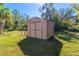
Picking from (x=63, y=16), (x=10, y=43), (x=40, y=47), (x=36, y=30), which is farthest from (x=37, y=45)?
(x=63, y=16)

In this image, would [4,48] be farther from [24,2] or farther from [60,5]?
[60,5]

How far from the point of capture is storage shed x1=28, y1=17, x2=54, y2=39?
1959 millimetres

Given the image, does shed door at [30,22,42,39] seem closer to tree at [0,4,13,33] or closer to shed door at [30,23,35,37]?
shed door at [30,23,35,37]

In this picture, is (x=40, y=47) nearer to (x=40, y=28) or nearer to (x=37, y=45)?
(x=37, y=45)

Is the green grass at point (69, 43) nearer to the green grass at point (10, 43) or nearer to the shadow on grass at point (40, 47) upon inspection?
the shadow on grass at point (40, 47)

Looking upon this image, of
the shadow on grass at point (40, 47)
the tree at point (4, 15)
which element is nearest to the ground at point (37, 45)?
the shadow on grass at point (40, 47)

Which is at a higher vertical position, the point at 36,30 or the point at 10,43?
the point at 36,30

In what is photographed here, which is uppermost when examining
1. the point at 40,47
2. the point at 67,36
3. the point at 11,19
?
the point at 11,19

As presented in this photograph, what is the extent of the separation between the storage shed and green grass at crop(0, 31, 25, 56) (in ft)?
0.39

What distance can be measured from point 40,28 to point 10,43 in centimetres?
34

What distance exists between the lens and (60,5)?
1932 mm

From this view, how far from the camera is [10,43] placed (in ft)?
6.35

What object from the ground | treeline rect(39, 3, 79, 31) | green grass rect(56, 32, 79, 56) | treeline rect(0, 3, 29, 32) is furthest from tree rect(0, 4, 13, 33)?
green grass rect(56, 32, 79, 56)

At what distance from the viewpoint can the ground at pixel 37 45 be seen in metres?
1.92
